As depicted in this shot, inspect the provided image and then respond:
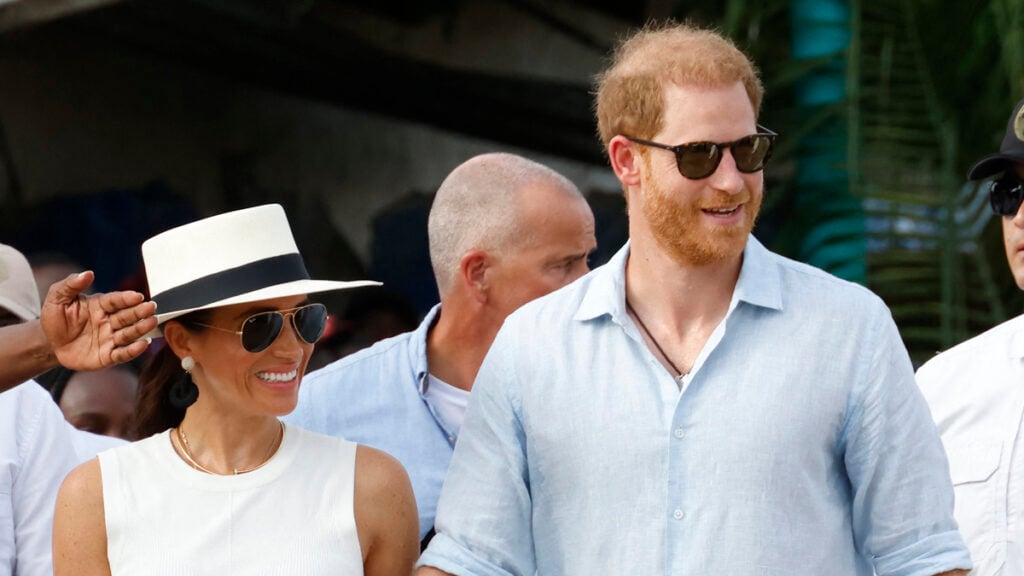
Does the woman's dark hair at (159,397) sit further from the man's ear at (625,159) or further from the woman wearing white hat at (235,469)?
the man's ear at (625,159)

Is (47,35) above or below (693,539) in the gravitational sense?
above

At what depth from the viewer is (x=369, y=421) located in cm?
370

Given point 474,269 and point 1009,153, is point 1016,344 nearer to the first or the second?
point 1009,153

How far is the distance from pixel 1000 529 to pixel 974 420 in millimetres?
252

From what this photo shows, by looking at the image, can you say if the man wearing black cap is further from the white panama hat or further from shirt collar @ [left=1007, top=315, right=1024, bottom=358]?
the white panama hat

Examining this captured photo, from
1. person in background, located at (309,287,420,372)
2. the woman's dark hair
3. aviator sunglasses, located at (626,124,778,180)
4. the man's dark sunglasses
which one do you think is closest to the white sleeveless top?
the woman's dark hair

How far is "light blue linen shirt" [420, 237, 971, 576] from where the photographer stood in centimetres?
272

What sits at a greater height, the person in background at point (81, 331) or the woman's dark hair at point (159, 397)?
the person in background at point (81, 331)

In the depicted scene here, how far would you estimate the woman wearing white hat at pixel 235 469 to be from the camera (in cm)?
298

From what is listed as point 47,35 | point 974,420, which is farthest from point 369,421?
point 47,35

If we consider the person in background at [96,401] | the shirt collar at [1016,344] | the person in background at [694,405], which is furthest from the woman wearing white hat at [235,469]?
the person in background at [96,401]

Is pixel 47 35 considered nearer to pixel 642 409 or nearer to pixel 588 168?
pixel 588 168

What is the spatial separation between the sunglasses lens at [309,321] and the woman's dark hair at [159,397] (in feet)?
1.08

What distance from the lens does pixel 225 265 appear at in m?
3.12
